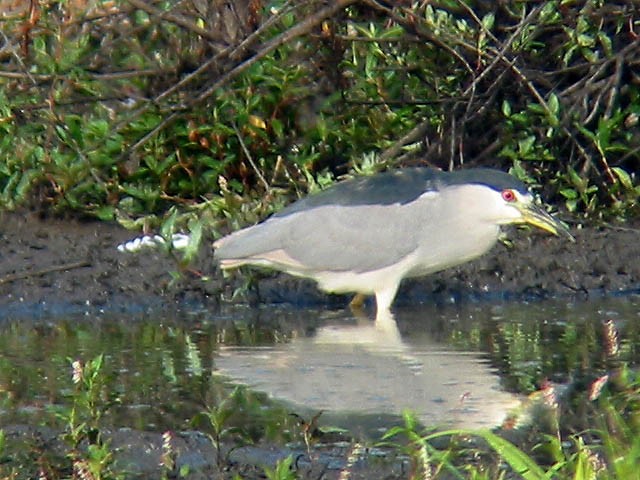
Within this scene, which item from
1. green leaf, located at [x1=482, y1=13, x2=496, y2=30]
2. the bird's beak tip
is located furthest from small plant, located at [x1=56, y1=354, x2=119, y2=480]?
green leaf, located at [x1=482, y1=13, x2=496, y2=30]

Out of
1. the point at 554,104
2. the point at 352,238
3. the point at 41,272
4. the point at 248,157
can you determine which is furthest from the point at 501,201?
the point at 41,272

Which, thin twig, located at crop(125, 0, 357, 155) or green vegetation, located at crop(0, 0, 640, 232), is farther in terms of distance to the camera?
green vegetation, located at crop(0, 0, 640, 232)

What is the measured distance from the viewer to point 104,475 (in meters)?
4.05

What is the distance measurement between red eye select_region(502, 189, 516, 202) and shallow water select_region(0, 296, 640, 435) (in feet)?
1.85

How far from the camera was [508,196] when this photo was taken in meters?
7.35

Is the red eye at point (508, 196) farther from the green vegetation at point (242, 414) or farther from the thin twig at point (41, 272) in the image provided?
the thin twig at point (41, 272)

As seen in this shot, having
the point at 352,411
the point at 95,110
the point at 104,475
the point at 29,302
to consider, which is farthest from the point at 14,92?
the point at 104,475

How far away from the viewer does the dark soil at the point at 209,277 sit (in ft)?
25.5

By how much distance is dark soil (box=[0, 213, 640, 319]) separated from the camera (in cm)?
776

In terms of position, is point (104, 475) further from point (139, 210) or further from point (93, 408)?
point (139, 210)

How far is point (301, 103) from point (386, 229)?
1946 mm

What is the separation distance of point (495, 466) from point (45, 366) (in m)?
2.38

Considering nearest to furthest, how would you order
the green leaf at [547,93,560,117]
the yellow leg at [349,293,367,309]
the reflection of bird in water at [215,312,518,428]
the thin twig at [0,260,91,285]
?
the reflection of bird in water at [215,312,518,428] → the yellow leg at [349,293,367,309] → the thin twig at [0,260,91,285] → the green leaf at [547,93,560,117]

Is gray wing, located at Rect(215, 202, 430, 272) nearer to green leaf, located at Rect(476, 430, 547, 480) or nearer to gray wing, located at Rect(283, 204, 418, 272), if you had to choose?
gray wing, located at Rect(283, 204, 418, 272)
